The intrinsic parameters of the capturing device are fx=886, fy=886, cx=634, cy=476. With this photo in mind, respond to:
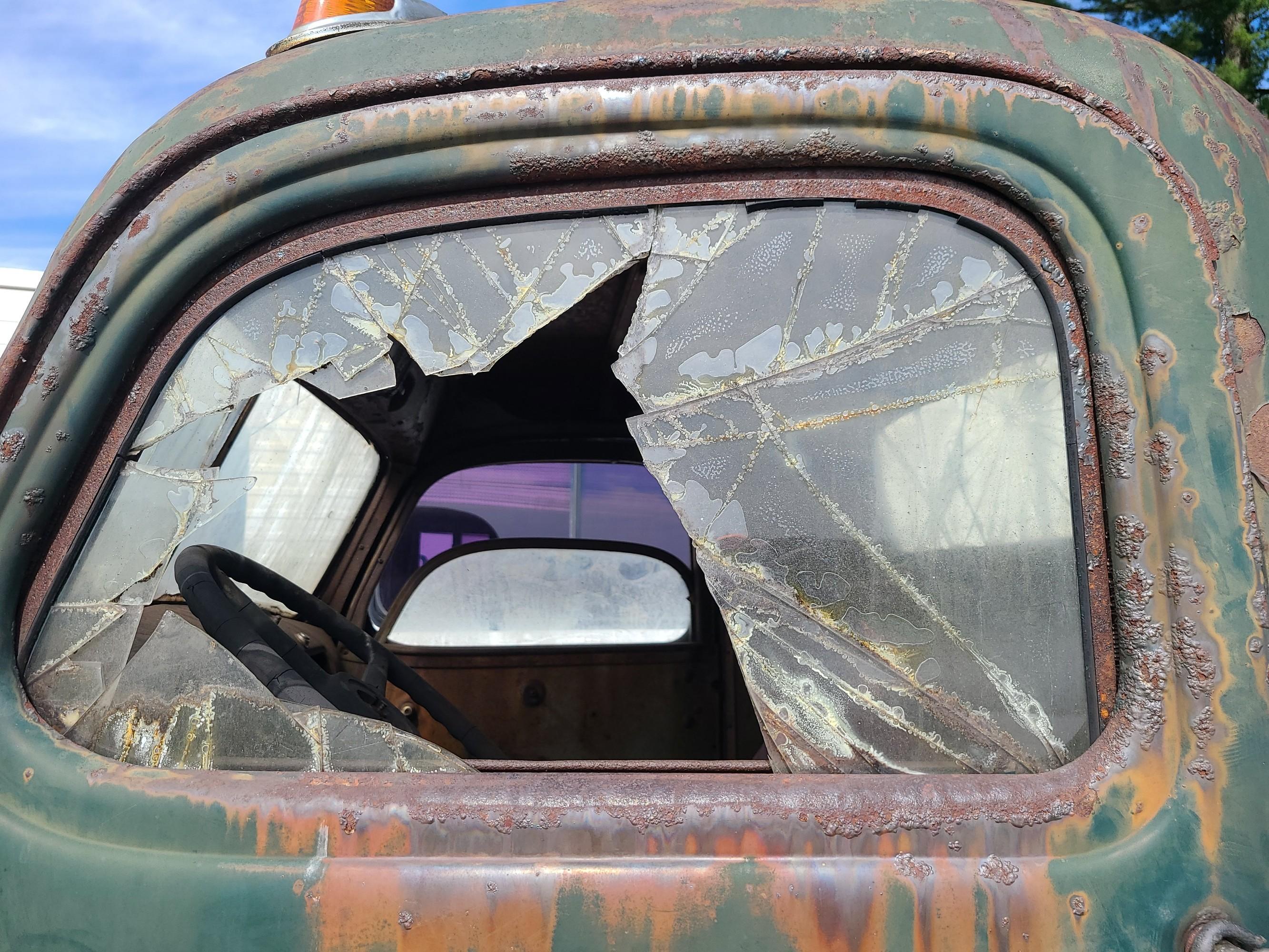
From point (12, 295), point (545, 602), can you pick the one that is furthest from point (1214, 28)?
point (12, 295)

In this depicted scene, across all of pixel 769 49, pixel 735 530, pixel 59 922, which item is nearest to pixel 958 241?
pixel 769 49

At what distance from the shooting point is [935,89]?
92cm

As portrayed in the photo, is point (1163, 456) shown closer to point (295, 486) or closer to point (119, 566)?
point (119, 566)

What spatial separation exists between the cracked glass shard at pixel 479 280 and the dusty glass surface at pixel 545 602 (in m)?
1.58

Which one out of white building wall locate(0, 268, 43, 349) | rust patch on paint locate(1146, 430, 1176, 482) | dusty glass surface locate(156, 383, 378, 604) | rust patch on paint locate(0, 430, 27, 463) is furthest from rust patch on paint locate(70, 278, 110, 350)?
white building wall locate(0, 268, 43, 349)

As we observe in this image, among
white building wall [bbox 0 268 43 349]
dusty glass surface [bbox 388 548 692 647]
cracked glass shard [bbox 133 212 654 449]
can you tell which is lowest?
dusty glass surface [bbox 388 548 692 647]

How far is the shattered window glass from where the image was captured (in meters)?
0.93

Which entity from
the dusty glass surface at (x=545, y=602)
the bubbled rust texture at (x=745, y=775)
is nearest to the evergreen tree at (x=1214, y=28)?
the dusty glass surface at (x=545, y=602)

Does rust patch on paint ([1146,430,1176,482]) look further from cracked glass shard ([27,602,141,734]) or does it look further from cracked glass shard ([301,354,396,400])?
cracked glass shard ([27,602,141,734])

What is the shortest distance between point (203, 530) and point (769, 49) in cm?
142

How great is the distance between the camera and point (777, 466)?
3.21 ft

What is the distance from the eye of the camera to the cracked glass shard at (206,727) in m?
1.00

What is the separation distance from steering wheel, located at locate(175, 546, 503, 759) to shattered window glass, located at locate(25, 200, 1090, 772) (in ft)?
0.61

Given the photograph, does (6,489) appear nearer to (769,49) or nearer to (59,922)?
(59,922)
